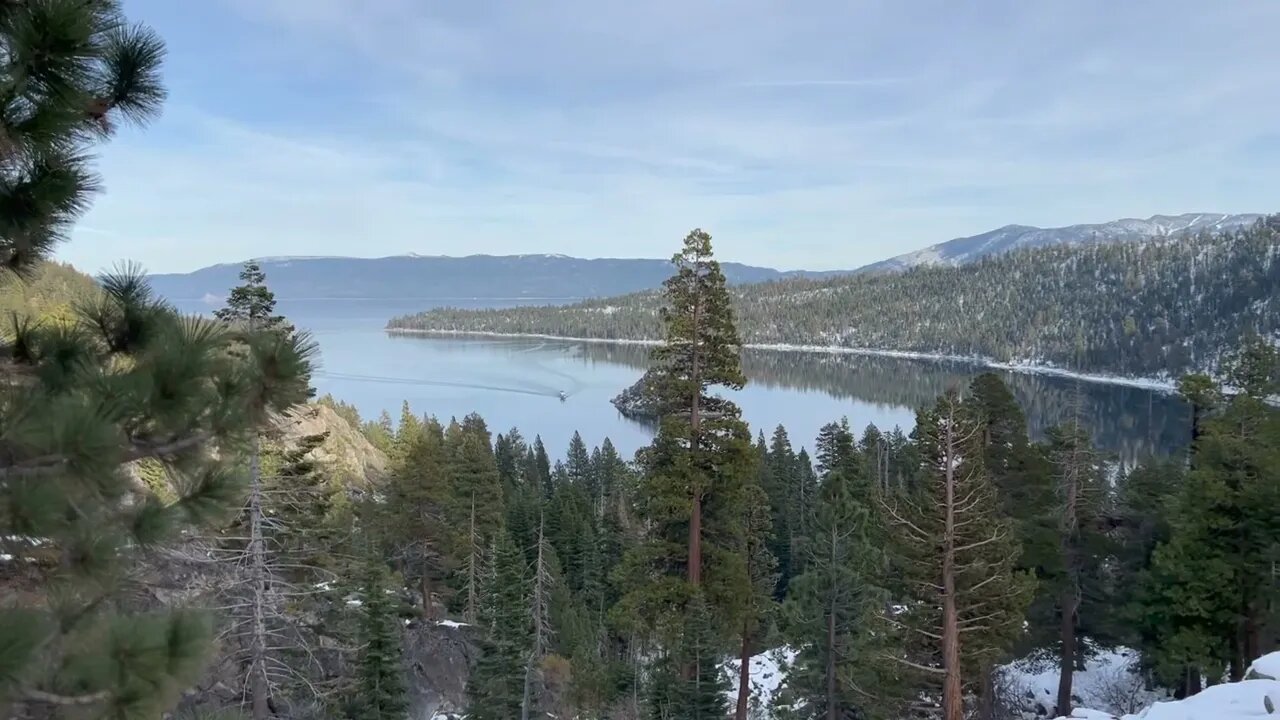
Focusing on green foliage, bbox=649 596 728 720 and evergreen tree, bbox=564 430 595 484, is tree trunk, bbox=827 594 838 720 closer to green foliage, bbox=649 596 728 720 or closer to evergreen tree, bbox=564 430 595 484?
green foliage, bbox=649 596 728 720

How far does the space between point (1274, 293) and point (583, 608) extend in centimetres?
13655

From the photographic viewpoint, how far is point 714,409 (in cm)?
1074

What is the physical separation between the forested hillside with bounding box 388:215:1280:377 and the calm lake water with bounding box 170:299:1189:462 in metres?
14.9

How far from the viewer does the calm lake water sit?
71438 millimetres

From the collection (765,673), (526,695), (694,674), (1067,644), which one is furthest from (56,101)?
(765,673)

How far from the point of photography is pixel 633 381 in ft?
347

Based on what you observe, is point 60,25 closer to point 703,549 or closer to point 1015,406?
point 703,549

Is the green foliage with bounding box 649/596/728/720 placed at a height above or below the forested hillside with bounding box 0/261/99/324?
below

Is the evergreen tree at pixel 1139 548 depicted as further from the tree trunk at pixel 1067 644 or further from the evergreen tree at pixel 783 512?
the evergreen tree at pixel 783 512

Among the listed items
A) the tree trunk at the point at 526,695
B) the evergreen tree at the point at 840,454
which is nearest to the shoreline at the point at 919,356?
the evergreen tree at the point at 840,454

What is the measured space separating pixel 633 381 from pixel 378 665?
94.5 meters

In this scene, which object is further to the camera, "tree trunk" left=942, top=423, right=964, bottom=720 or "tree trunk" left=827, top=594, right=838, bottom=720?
"tree trunk" left=827, top=594, right=838, bottom=720

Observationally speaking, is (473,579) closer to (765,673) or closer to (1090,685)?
(765,673)

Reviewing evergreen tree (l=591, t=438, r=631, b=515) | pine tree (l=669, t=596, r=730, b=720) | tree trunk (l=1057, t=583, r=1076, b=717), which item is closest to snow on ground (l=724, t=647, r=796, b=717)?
tree trunk (l=1057, t=583, r=1076, b=717)
